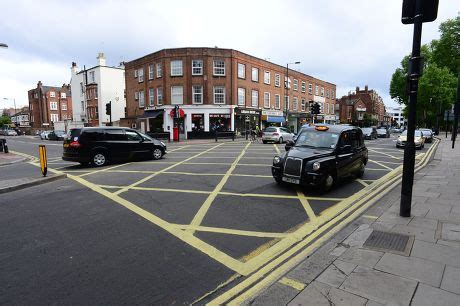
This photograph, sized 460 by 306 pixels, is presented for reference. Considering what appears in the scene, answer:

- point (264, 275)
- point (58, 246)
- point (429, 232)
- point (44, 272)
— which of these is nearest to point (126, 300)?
point (44, 272)

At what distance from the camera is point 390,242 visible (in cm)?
425

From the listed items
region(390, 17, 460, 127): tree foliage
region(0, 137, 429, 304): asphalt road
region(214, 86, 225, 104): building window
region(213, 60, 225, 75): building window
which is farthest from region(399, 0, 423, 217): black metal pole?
region(390, 17, 460, 127): tree foliage

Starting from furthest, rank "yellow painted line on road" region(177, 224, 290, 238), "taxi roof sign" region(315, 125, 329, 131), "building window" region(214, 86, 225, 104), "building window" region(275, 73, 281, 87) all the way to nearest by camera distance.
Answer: "building window" region(275, 73, 281, 87) → "building window" region(214, 86, 225, 104) → "taxi roof sign" region(315, 125, 329, 131) → "yellow painted line on road" region(177, 224, 290, 238)

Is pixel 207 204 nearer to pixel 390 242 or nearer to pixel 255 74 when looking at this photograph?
pixel 390 242

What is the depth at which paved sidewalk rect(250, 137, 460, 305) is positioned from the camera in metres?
2.90

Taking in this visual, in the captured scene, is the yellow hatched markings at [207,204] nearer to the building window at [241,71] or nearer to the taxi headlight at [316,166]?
the taxi headlight at [316,166]

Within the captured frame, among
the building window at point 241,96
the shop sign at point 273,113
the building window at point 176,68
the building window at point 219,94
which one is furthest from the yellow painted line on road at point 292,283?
the shop sign at point 273,113

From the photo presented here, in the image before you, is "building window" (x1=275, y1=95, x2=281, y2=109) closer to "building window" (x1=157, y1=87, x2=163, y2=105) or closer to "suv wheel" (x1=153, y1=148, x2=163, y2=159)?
"building window" (x1=157, y1=87, x2=163, y2=105)

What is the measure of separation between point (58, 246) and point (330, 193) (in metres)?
5.96

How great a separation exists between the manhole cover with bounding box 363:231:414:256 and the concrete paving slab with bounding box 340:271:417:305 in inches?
30.7

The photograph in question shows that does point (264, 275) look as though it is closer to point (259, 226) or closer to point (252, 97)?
point (259, 226)

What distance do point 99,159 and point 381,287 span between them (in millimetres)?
11460

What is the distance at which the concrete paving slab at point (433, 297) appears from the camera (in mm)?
2771

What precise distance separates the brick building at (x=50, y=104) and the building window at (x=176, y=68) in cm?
5331
